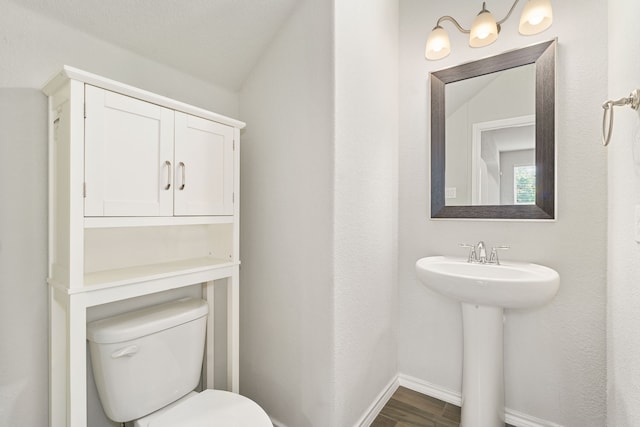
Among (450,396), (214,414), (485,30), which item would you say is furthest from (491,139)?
(214,414)

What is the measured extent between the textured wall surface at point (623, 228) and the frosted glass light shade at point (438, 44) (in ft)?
2.22

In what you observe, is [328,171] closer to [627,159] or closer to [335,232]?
[335,232]

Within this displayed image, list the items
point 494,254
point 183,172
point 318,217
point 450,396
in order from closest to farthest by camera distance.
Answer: point 183,172 → point 318,217 → point 494,254 → point 450,396

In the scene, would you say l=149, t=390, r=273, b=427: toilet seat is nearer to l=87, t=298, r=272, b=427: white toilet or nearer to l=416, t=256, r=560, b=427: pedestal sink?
l=87, t=298, r=272, b=427: white toilet

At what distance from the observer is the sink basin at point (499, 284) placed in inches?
46.6

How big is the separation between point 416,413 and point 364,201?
4.02 ft

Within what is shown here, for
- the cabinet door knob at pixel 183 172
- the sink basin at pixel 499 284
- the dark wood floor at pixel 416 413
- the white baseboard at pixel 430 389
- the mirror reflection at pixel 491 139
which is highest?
the mirror reflection at pixel 491 139

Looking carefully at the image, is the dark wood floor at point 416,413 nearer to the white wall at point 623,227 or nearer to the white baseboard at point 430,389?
the white baseboard at point 430,389

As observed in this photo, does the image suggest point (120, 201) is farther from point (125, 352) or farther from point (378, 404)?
point (378, 404)

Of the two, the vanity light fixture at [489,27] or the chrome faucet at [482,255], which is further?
the chrome faucet at [482,255]

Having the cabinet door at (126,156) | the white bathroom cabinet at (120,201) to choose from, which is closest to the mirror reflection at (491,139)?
the white bathroom cabinet at (120,201)

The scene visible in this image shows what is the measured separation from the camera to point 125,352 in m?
1.12

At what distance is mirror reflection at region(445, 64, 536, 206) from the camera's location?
1.56 metres

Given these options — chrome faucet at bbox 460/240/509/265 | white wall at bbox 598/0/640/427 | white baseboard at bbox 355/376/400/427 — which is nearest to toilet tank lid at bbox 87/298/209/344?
white baseboard at bbox 355/376/400/427
